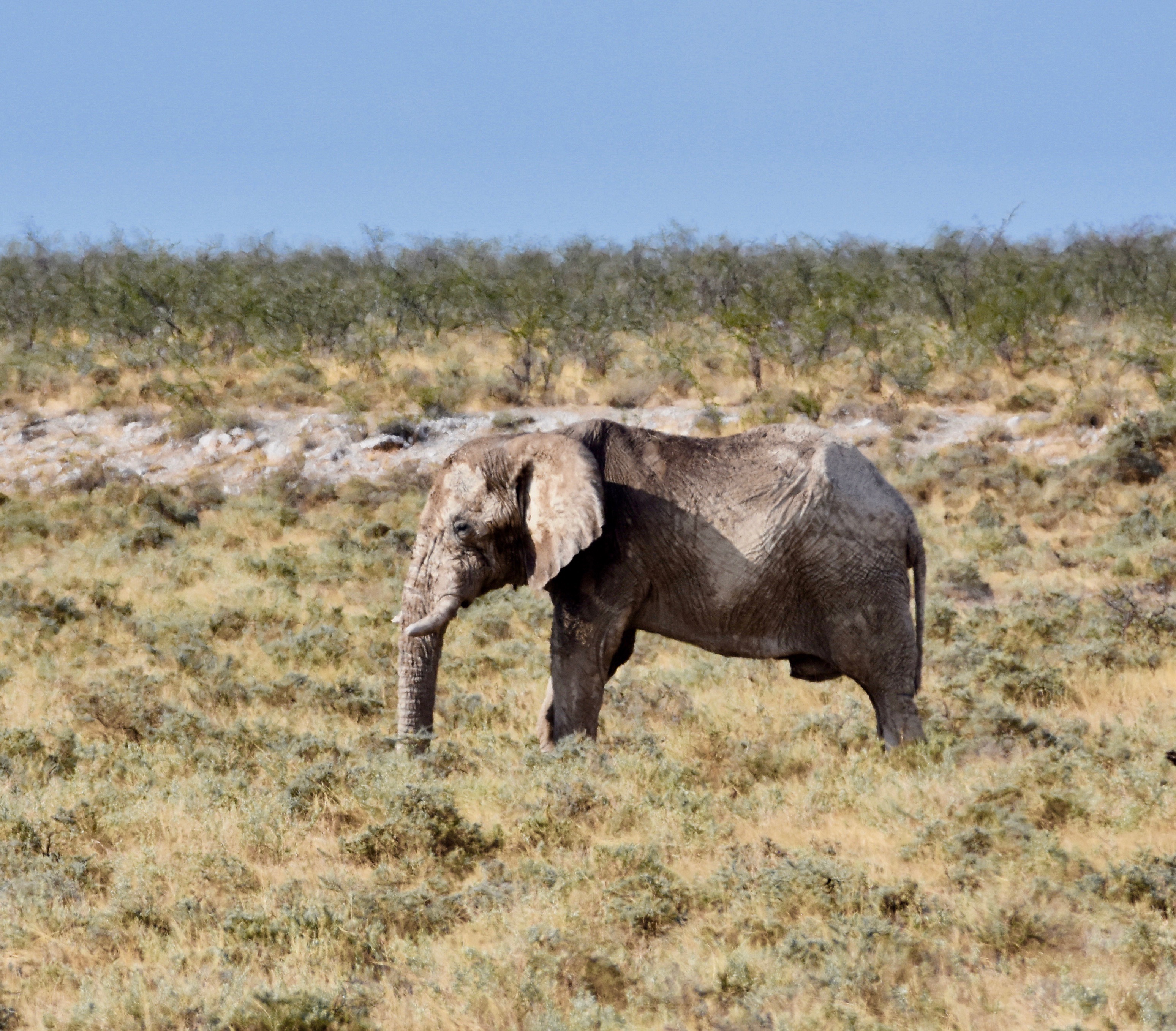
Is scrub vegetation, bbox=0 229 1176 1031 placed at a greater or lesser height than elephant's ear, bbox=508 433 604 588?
lesser

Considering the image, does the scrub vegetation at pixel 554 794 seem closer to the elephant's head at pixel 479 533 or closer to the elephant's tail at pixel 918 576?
the elephant's tail at pixel 918 576

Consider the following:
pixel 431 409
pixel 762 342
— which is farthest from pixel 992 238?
pixel 431 409

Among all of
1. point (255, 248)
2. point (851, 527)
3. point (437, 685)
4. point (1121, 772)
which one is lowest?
point (437, 685)

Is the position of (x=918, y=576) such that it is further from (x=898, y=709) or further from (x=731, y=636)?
(x=731, y=636)

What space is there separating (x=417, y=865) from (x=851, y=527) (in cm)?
303

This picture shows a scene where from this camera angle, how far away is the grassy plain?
495 cm

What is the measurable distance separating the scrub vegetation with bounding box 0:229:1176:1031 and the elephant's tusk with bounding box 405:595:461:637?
A: 71 centimetres

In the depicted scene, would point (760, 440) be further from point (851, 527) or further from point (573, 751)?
point (573, 751)

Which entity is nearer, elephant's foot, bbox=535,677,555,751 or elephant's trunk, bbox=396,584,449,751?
elephant's trunk, bbox=396,584,449,751

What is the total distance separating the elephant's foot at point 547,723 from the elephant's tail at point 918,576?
2.15 metres

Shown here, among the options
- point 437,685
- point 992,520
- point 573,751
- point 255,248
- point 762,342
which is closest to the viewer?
point 573,751

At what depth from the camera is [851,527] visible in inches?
304

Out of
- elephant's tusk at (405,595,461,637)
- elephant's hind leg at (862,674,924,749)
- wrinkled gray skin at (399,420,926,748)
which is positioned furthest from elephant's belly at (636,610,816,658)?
elephant's tusk at (405,595,461,637)

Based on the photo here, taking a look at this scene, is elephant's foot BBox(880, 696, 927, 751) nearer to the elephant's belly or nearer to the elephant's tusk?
the elephant's belly
